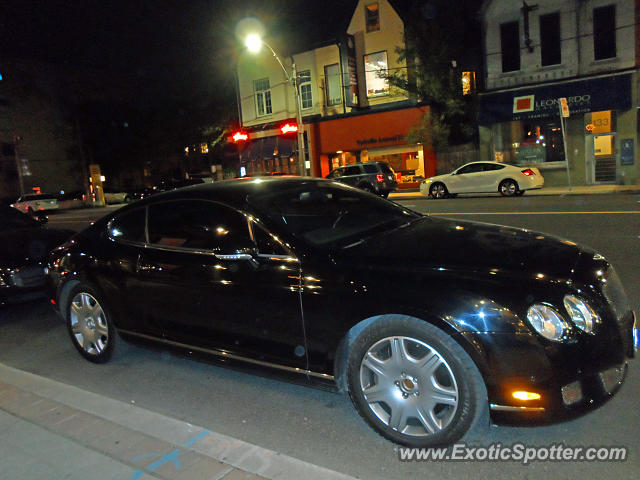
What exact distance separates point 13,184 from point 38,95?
768cm

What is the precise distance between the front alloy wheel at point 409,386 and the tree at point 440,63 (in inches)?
838

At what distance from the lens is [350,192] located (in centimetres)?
467

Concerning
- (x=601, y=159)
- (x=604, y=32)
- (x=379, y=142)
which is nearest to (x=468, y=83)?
(x=379, y=142)

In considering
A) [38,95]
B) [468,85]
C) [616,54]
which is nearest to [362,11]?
[468,85]

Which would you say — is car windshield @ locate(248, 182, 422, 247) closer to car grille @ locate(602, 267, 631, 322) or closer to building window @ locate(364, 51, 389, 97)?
car grille @ locate(602, 267, 631, 322)

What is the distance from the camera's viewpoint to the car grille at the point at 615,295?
9.72 feet

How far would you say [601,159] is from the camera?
20.9 meters

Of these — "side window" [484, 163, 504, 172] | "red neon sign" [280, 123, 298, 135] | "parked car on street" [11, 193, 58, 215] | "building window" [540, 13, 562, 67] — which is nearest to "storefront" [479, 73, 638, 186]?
"building window" [540, 13, 562, 67]

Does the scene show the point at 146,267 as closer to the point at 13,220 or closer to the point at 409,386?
the point at 409,386

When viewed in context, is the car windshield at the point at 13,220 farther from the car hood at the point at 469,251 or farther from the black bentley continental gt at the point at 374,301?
the car hood at the point at 469,251

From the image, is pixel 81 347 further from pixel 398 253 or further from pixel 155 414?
pixel 398 253

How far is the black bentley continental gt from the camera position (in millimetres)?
2705

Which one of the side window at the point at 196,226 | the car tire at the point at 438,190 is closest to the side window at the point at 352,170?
the car tire at the point at 438,190

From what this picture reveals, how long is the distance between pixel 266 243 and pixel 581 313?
1961mm
